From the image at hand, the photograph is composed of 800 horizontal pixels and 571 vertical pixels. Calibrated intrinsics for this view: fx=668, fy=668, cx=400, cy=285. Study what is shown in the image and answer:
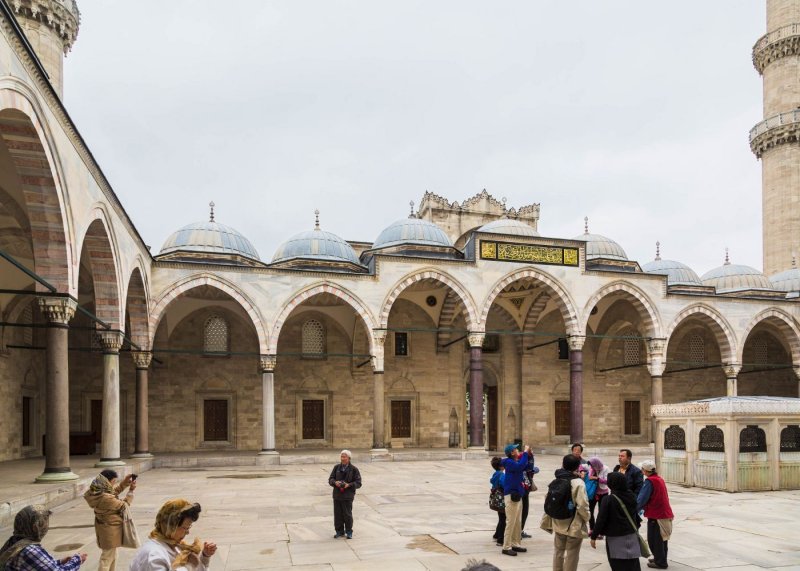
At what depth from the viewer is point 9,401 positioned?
16.2 metres

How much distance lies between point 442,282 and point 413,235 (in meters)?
2.60

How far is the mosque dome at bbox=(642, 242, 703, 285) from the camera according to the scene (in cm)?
2648

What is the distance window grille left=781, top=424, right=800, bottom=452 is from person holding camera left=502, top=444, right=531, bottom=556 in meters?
7.23

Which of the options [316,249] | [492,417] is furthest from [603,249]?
[316,249]

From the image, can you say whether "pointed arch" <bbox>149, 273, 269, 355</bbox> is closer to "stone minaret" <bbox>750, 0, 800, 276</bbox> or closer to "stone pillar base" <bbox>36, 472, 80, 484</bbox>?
"stone pillar base" <bbox>36, 472, 80, 484</bbox>

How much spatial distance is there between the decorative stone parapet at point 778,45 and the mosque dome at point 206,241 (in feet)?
77.3

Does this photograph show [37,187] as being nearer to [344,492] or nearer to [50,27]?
[344,492]

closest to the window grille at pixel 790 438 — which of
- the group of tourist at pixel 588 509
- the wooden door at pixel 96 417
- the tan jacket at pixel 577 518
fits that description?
the group of tourist at pixel 588 509

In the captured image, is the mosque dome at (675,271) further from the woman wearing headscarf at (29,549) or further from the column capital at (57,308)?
the woman wearing headscarf at (29,549)

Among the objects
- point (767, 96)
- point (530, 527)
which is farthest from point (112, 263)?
point (767, 96)

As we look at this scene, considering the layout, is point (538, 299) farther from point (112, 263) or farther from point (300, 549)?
point (300, 549)

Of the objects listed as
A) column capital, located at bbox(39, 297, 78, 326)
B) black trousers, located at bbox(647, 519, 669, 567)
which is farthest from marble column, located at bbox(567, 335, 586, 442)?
column capital, located at bbox(39, 297, 78, 326)

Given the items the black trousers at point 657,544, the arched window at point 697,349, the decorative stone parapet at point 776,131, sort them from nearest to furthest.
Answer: the black trousers at point 657,544, the arched window at point 697,349, the decorative stone parapet at point 776,131

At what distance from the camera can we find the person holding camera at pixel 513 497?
6.88 metres
